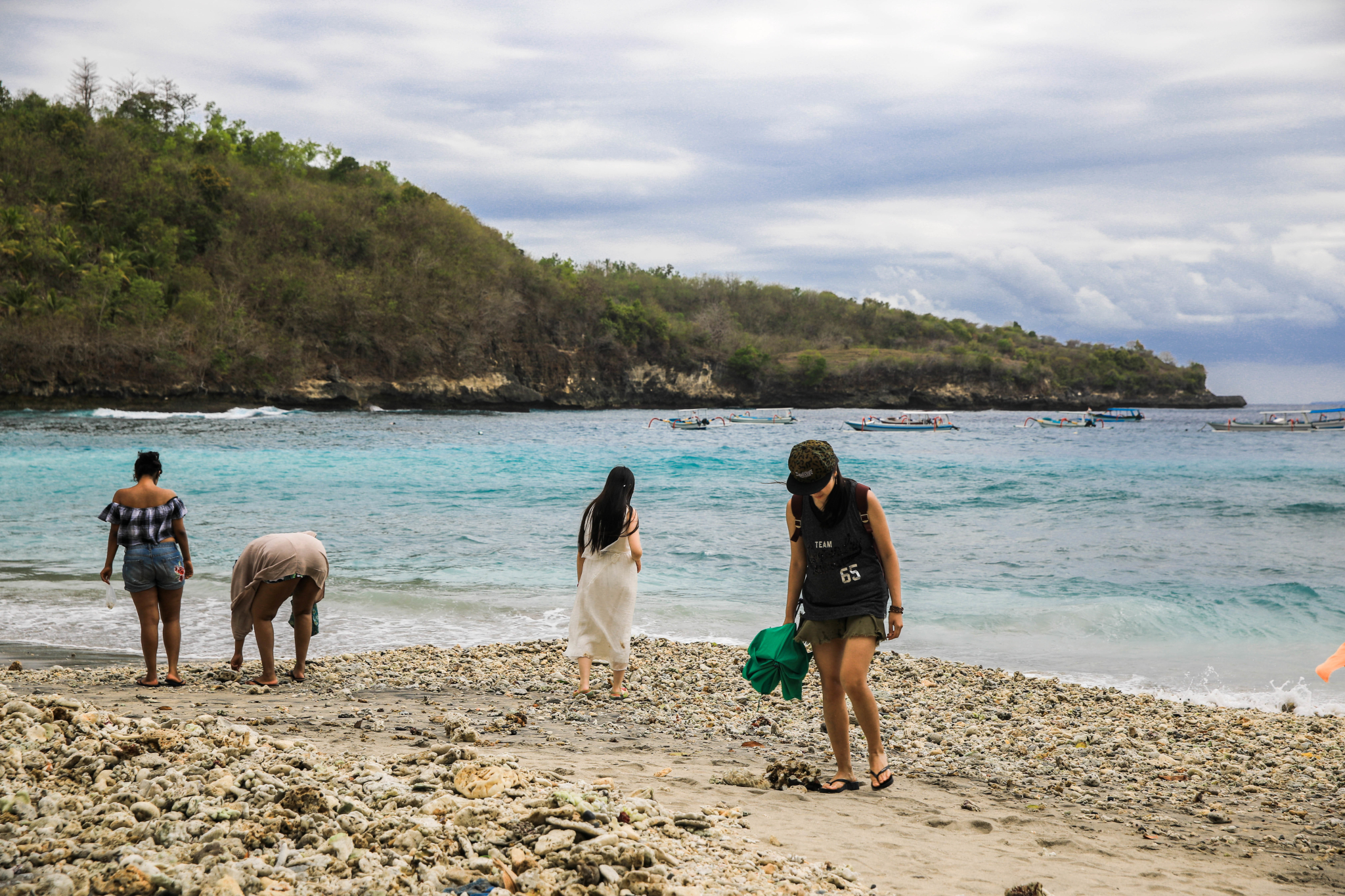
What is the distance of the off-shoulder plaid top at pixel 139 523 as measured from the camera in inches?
230

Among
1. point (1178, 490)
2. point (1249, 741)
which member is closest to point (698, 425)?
point (1178, 490)

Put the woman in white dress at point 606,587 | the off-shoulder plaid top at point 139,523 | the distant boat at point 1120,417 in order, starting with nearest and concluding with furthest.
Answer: the off-shoulder plaid top at point 139,523
the woman in white dress at point 606,587
the distant boat at point 1120,417

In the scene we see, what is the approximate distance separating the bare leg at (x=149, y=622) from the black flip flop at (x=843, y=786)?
4.81 m

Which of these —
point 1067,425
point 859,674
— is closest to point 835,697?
point 859,674

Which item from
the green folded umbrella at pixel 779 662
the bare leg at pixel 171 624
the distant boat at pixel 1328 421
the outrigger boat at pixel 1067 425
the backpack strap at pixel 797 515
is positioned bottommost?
the bare leg at pixel 171 624

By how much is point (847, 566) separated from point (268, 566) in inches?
169

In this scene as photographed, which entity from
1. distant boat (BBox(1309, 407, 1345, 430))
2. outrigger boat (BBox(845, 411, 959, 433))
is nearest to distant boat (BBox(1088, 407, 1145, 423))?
distant boat (BBox(1309, 407, 1345, 430))

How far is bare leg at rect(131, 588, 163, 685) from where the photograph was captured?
602 cm

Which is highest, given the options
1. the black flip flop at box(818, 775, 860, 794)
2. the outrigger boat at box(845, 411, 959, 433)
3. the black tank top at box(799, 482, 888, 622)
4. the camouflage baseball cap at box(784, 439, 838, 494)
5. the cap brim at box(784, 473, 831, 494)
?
the outrigger boat at box(845, 411, 959, 433)

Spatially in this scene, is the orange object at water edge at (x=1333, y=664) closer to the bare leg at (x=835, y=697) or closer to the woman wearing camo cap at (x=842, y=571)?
the woman wearing camo cap at (x=842, y=571)

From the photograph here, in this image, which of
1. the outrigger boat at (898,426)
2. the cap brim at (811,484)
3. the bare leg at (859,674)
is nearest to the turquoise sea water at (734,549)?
the bare leg at (859,674)

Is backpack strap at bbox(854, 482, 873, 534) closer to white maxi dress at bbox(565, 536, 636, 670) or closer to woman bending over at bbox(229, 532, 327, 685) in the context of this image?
white maxi dress at bbox(565, 536, 636, 670)

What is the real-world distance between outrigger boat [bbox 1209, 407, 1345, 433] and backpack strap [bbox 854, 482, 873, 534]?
63.5 m

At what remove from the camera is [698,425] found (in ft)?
187
